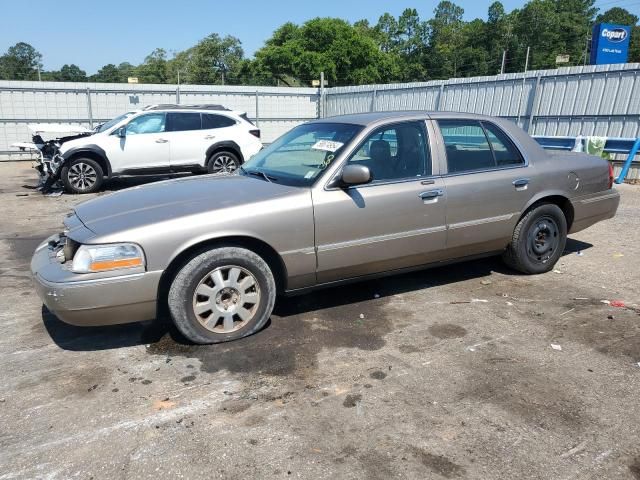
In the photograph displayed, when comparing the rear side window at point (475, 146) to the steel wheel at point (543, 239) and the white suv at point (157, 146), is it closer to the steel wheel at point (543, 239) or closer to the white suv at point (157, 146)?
the steel wheel at point (543, 239)

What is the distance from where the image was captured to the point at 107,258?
338cm

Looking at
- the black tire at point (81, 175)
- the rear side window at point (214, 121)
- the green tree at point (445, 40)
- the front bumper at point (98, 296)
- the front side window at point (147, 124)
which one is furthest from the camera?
the green tree at point (445, 40)

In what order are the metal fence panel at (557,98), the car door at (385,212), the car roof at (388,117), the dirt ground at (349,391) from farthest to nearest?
the metal fence panel at (557,98), the car roof at (388,117), the car door at (385,212), the dirt ground at (349,391)

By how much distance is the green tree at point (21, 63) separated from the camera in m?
109

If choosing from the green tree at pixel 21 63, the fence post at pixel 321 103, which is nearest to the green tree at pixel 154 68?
the green tree at pixel 21 63

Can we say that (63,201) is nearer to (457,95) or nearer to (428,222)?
(428,222)

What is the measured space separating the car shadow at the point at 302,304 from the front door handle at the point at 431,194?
3.39 ft

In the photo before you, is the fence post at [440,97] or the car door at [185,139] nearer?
the car door at [185,139]

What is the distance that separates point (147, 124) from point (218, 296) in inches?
326

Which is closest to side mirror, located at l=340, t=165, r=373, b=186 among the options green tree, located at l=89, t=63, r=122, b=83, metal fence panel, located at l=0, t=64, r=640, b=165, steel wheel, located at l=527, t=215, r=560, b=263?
steel wheel, located at l=527, t=215, r=560, b=263

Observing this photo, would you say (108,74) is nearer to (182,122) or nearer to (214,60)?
(214,60)

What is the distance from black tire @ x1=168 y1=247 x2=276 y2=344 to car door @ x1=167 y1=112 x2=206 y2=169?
800cm

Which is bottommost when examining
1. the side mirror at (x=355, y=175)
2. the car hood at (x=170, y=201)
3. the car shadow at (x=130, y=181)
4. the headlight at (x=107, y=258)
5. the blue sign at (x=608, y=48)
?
the car shadow at (x=130, y=181)

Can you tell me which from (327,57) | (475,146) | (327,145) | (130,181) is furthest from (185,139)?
(327,57)
